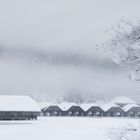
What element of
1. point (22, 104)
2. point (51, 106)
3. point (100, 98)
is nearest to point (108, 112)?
point (51, 106)

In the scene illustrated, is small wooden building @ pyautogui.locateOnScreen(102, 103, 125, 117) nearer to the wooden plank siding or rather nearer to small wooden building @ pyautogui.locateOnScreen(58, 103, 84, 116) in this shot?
the wooden plank siding

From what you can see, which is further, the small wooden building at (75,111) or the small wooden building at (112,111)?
the small wooden building at (112,111)

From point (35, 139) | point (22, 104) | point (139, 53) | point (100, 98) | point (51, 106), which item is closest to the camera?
point (139, 53)

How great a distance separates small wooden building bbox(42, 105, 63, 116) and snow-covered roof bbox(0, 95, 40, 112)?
28.2 m

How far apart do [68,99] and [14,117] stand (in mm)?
131674

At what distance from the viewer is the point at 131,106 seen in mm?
98438

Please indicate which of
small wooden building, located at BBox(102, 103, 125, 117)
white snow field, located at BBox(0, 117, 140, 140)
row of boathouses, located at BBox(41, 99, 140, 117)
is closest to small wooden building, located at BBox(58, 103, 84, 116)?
row of boathouses, located at BBox(41, 99, 140, 117)

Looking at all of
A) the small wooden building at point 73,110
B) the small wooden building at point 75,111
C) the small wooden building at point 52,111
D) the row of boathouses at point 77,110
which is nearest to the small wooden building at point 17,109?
the small wooden building at point 52,111

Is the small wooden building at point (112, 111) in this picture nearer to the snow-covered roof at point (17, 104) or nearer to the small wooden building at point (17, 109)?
the snow-covered roof at point (17, 104)

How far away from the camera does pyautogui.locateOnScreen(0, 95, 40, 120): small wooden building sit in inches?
2368

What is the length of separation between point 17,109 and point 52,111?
3504 centimetres

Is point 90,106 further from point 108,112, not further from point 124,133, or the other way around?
point 124,133

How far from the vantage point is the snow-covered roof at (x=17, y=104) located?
60.6 m

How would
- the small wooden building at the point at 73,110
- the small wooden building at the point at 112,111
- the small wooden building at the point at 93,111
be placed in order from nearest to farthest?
the small wooden building at the point at 73,110 → the small wooden building at the point at 93,111 → the small wooden building at the point at 112,111
